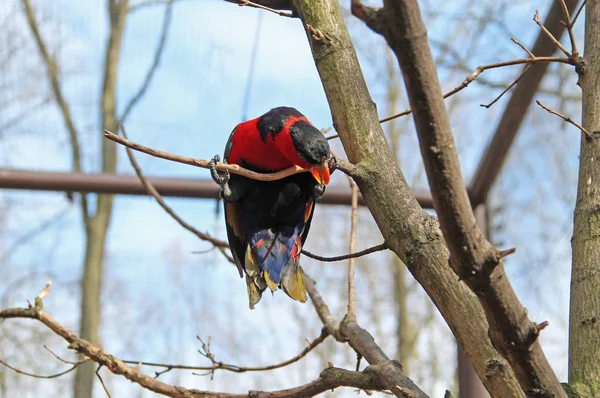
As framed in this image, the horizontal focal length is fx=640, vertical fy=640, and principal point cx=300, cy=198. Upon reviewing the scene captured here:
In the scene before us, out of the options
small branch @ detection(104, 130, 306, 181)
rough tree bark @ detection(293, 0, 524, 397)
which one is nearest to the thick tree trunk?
rough tree bark @ detection(293, 0, 524, 397)

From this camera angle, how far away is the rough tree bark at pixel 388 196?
36.1 inches

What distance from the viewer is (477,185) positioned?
2.50m

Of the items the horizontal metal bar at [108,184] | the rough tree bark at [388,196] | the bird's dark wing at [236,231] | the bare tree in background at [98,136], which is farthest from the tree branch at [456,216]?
the bare tree in background at [98,136]

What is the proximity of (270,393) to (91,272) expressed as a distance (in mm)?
2105

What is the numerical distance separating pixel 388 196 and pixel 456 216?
33 cm

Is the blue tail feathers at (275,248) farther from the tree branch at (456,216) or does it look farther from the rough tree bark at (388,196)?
the tree branch at (456,216)

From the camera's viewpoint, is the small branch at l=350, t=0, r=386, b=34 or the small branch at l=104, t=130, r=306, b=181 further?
Result: the small branch at l=104, t=130, r=306, b=181

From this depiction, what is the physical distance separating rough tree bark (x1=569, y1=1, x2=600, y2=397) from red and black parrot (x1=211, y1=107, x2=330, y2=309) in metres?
0.59

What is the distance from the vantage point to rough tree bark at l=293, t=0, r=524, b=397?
0.92 metres

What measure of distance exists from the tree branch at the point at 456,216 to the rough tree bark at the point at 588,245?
0.24 m

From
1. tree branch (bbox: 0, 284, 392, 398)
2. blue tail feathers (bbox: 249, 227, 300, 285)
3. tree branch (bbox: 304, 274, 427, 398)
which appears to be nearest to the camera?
tree branch (bbox: 304, 274, 427, 398)

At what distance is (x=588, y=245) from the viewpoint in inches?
42.6

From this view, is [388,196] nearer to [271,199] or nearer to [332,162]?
[332,162]

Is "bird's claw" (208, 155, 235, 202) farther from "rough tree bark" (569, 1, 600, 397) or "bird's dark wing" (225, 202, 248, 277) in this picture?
"rough tree bark" (569, 1, 600, 397)
